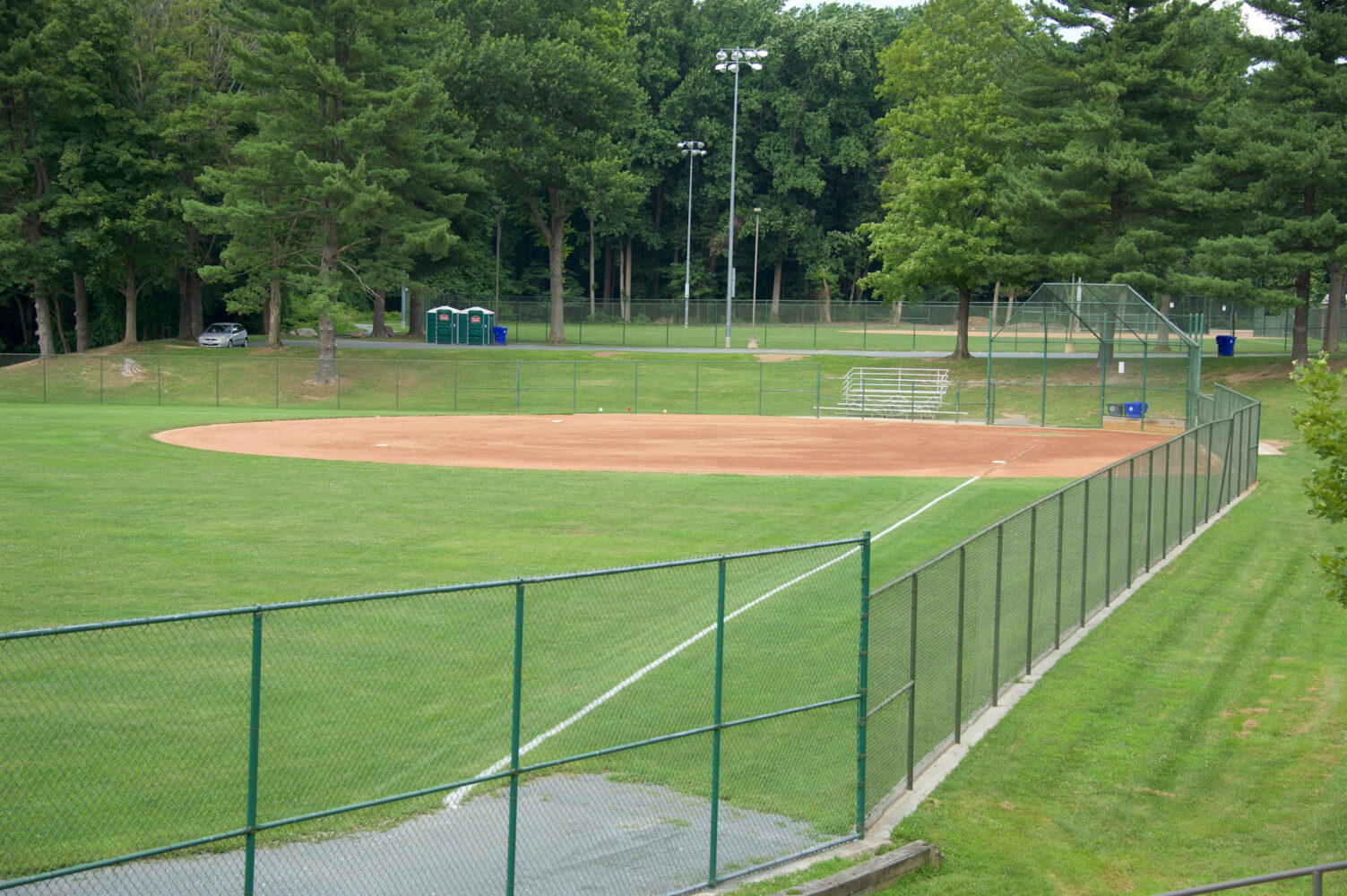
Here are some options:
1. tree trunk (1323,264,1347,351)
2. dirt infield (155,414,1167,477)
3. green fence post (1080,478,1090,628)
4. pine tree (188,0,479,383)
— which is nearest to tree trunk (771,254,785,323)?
tree trunk (1323,264,1347,351)

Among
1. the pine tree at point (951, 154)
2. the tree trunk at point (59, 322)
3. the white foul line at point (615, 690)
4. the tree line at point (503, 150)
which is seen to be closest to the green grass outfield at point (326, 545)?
the white foul line at point (615, 690)

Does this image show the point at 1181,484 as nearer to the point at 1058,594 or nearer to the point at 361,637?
the point at 1058,594

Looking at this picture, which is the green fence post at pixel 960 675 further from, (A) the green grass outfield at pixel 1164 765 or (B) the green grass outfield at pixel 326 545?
(B) the green grass outfield at pixel 326 545

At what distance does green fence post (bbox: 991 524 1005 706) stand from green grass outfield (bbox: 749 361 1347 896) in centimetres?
36

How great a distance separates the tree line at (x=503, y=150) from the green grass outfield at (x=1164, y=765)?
121 ft

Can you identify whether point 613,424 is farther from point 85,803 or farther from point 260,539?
point 85,803

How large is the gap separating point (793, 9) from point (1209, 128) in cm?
7118

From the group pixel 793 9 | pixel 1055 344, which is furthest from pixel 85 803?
pixel 793 9

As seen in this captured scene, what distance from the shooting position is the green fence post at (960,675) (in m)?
11.5

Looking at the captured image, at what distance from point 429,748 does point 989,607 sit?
643cm

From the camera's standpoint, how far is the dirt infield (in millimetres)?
33562

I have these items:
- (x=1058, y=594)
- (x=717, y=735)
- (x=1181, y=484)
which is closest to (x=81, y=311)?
(x=1181, y=484)

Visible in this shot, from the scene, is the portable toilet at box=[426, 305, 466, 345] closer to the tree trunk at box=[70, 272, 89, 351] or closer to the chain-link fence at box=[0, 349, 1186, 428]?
the chain-link fence at box=[0, 349, 1186, 428]

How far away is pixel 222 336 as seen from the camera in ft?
219
